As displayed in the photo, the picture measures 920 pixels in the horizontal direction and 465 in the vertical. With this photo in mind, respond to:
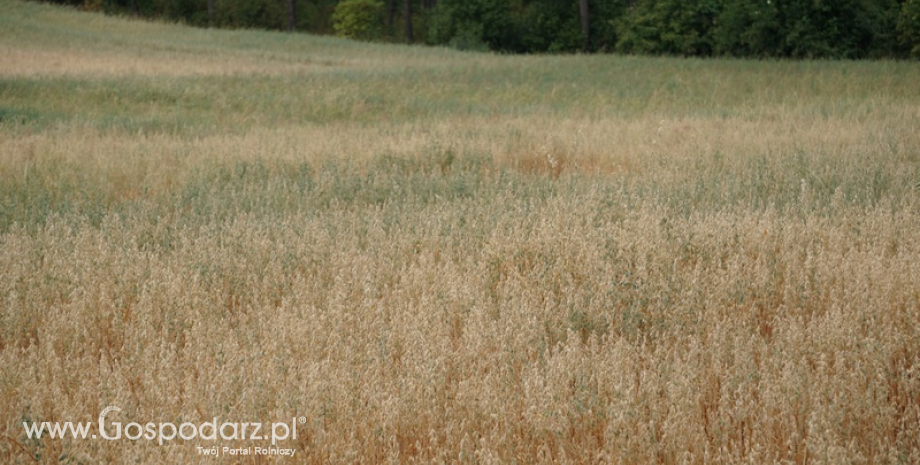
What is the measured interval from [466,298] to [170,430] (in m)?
1.95

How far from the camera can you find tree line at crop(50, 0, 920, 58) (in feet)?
115

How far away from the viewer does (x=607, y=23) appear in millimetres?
50469

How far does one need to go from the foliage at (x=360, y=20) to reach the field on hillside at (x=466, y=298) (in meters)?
44.4

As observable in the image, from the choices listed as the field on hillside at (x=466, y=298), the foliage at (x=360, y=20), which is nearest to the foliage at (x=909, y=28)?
the field on hillside at (x=466, y=298)

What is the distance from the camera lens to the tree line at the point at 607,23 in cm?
3494

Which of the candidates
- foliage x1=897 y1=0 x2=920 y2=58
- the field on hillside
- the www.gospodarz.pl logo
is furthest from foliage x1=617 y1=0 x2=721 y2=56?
the www.gospodarz.pl logo

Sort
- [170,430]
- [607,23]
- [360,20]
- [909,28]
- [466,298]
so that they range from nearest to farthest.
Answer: [170,430], [466,298], [909,28], [607,23], [360,20]

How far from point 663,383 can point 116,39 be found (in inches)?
1332

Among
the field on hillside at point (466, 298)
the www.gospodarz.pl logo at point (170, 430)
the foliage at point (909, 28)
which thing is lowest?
the www.gospodarz.pl logo at point (170, 430)

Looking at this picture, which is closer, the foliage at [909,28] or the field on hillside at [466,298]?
the field on hillside at [466,298]

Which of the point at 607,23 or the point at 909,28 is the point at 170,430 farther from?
the point at 607,23

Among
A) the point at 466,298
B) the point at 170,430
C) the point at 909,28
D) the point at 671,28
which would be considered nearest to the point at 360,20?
the point at 671,28

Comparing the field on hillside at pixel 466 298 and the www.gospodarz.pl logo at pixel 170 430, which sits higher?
the field on hillside at pixel 466 298

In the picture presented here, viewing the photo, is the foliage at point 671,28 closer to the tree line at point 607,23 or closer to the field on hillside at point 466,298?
the tree line at point 607,23
